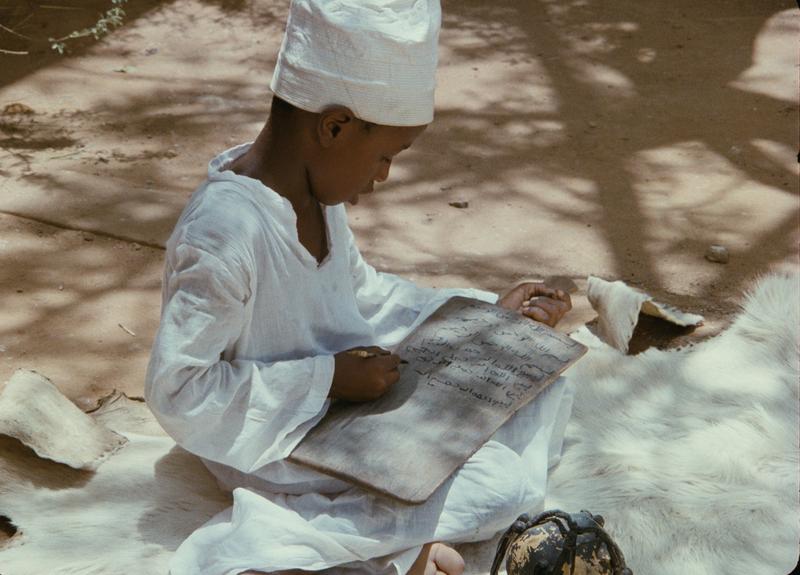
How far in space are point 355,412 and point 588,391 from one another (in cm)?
84

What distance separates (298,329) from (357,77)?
0.55 m

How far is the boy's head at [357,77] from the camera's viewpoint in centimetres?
205

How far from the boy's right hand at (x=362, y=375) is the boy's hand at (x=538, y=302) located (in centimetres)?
52

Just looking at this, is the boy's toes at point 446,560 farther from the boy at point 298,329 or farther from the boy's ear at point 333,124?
the boy's ear at point 333,124

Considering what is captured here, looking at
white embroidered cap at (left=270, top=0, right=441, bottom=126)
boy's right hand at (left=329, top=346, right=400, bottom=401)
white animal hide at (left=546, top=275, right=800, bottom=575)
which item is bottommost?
white animal hide at (left=546, top=275, right=800, bottom=575)

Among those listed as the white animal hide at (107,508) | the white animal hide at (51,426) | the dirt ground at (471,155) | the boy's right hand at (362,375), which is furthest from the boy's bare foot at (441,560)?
the dirt ground at (471,155)

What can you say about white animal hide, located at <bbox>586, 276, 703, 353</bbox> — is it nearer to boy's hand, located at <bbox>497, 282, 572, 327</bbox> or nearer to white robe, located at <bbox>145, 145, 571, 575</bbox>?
boy's hand, located at <bbox>497, 282, 572, 327</bbox>

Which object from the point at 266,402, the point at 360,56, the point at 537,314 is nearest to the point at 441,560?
the point at 266,402

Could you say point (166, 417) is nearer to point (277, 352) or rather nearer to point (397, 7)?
point (277, 352)

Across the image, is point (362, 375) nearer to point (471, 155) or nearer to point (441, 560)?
point (441, 560)

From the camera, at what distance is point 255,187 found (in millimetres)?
2180

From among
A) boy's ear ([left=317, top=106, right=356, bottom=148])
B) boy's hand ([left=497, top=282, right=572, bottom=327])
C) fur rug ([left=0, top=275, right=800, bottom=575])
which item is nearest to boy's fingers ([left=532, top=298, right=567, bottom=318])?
boy's hand ([left=497, top=282, right=572, bottom=327])

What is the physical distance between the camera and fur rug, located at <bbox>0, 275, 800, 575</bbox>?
2328 mm

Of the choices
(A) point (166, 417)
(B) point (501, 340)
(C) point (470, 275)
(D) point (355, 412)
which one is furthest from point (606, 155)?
(A) point (166, 417)
